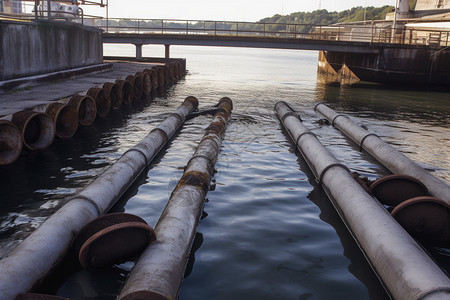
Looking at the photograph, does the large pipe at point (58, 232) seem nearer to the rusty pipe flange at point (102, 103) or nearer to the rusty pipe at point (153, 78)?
the rusty pipe flange at point (102, 103)

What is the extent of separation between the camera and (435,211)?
759cm

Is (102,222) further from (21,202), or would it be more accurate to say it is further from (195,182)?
(21,202)

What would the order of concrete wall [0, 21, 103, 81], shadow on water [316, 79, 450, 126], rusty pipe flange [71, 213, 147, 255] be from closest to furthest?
rusty pipe flange [71, 213, 147, 255] < concrete wall [0, 21, 103, 81] < shadow on water [316, 79, 450, 126]

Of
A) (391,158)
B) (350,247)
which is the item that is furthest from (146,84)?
(350,247)

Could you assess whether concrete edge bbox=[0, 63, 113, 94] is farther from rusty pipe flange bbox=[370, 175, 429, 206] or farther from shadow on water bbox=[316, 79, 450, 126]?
shadow on water bbox=[316, 79, 450, 126]

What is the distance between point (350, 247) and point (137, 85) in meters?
20.6

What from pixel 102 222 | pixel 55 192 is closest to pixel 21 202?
pixel 55 192

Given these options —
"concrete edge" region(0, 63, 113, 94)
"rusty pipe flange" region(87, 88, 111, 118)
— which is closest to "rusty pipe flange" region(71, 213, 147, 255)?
"concrete edge" region(0, 63, 113, 94)

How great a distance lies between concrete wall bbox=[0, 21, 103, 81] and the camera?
17359 millimetres

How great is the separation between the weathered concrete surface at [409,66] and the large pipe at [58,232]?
3408cm

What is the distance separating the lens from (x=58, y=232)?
21.1 feet

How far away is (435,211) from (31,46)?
711 inches

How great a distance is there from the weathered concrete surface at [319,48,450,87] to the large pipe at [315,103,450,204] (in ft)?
75.6

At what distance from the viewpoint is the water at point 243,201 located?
247 inches
